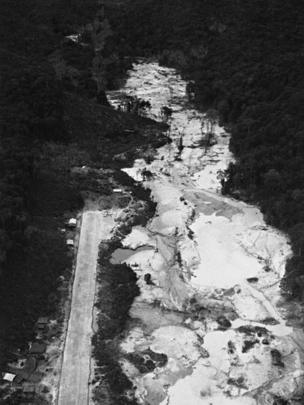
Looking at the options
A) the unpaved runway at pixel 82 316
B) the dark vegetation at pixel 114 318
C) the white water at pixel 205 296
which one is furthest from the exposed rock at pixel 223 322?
the unpaved runway at pixel 82 316

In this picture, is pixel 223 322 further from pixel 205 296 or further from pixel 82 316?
pixel 82 316

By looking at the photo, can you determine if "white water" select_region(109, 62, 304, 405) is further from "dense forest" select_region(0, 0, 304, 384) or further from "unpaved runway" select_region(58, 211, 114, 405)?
"dense forest" select_region(0, 0, 304, 384)

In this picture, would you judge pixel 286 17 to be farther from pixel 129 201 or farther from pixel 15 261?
pixel 15 261

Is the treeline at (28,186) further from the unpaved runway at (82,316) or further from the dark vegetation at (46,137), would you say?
the unpaved runway at (82,316)

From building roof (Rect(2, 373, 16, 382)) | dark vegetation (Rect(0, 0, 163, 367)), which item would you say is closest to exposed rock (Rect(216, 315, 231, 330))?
dark vegetation (Rect(0, 0, 163, 367))

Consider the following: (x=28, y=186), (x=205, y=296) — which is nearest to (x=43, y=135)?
(x=28, y=186)
